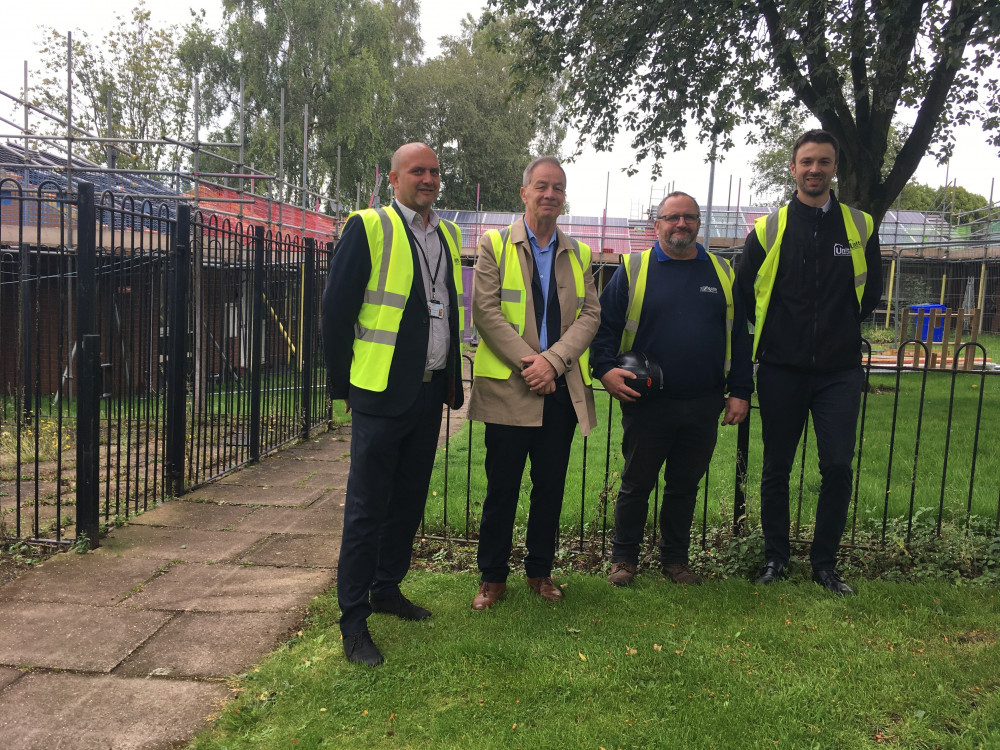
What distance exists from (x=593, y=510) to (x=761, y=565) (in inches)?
55.6

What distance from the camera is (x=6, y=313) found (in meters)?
11.5

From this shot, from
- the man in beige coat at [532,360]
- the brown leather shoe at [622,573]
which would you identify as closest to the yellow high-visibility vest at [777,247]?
the man in beige coat at [532,360]

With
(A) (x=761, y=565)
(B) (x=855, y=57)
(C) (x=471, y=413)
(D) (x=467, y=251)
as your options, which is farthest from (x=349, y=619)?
(D) (x=467, y=251)

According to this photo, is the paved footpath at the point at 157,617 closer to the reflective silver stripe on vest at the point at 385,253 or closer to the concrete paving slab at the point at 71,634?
the concrete paving slab at the point at 71,634

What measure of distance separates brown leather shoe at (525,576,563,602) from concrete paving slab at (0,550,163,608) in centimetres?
212

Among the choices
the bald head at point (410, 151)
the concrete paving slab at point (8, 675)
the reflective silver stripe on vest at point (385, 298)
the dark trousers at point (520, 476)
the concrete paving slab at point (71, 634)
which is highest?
the bald head at point (410, 151)

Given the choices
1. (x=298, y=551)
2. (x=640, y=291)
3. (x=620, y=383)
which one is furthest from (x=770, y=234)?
(x=298, y=551)

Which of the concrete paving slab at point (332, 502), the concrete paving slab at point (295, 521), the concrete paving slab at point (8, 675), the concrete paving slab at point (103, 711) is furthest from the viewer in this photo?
the concrete paving slab at point (332, 502)

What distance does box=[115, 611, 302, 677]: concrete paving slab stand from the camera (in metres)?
3.14

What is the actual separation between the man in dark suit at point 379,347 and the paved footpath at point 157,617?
24.2 inches

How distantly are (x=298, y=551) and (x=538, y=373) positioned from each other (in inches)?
87.4

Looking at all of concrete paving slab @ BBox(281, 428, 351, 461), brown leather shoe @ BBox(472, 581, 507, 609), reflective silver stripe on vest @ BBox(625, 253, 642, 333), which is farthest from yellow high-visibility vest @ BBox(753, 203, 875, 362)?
concrete paving slab @ BBox(281, 428, 351, 461)

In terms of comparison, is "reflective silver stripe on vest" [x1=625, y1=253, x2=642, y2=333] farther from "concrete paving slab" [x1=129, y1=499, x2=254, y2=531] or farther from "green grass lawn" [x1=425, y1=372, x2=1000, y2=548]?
"concrete paving slab" [x1=129, y1=499, x2=254, y2=531]

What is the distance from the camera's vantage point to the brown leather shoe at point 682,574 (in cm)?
400
